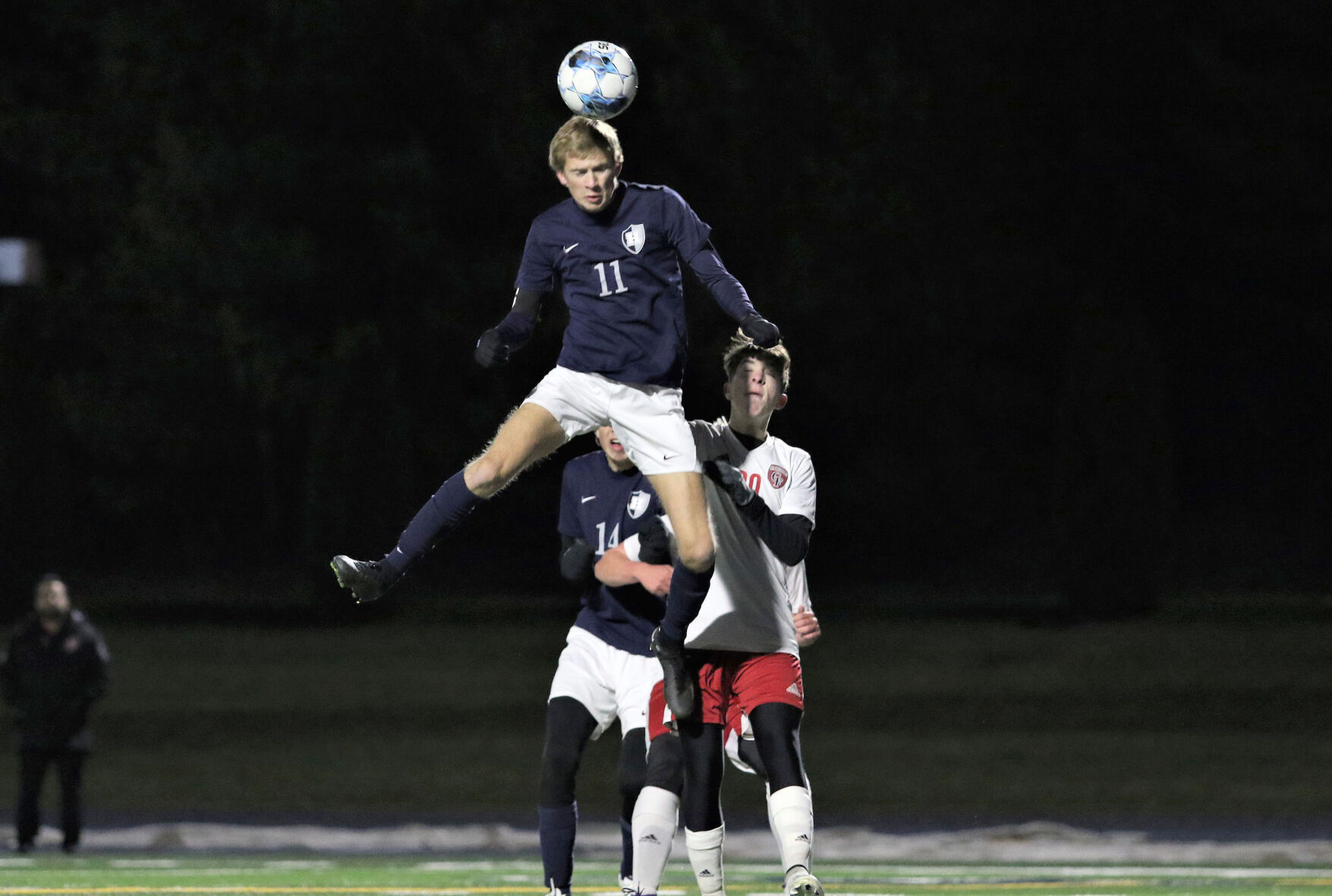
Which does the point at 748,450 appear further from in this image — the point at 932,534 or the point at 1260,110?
the point at 932,534

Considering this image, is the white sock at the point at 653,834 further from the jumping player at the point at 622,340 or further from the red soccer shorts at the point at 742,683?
the jumping player at the point at 622,340

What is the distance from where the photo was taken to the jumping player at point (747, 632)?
8.21m

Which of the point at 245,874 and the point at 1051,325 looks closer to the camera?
the point at 245,874

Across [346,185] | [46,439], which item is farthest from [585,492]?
[346,185]

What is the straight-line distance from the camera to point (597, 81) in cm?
795

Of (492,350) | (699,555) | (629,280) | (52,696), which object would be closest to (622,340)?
(629,280)

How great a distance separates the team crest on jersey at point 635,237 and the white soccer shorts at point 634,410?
50cm

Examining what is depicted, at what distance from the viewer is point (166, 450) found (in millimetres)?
48094

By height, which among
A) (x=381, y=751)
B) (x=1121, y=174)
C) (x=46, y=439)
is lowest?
(x=381, y=751)

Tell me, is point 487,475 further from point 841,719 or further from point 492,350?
point 841,719

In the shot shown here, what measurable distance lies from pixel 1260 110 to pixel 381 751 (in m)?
21.5

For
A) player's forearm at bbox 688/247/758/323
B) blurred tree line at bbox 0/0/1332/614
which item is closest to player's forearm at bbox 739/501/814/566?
player's forearm at bbox 688/247/758/323

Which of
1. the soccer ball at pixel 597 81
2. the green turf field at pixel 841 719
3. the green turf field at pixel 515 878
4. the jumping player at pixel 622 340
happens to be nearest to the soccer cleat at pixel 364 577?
the jumping player at pixel 622 340

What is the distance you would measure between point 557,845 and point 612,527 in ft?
Answer: 4.90
